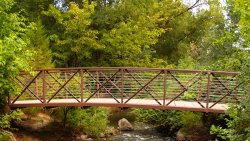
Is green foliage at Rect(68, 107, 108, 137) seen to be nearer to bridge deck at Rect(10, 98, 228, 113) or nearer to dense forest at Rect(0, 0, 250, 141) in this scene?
dense forest at Rect(0, 0, 250, 141)

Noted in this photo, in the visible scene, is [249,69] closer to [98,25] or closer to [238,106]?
[238,106]

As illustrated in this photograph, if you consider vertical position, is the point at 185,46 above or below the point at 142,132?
above

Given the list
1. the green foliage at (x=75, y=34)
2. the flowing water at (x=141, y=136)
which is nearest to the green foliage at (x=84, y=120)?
the flowing water at (x=141, y=136)

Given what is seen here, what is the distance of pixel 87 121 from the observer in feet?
43.2

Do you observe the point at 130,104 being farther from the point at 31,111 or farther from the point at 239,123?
the point at 239,123

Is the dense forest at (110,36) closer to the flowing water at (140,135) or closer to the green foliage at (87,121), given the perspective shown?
the green foliage at (87,121)

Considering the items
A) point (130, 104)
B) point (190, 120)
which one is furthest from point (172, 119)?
point (130, 104)

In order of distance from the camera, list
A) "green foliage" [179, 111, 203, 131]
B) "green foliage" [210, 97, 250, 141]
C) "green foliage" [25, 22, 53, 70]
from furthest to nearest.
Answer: "green foliage" [25, 22, 53, 70], "green foliage" [179, 111, 203, 131], "green foliage" [210, 97, 250, 141]

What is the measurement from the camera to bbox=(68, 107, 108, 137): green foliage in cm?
1318

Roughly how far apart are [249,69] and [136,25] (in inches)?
511

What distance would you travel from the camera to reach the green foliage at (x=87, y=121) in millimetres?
13180

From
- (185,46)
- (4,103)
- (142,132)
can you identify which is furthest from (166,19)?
(4,103)

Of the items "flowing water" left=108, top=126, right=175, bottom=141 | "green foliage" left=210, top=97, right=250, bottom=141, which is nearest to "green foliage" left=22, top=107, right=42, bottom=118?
"flowing water" left=108, top=126, right=175, bottom=141

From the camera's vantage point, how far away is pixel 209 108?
11.0 meters
